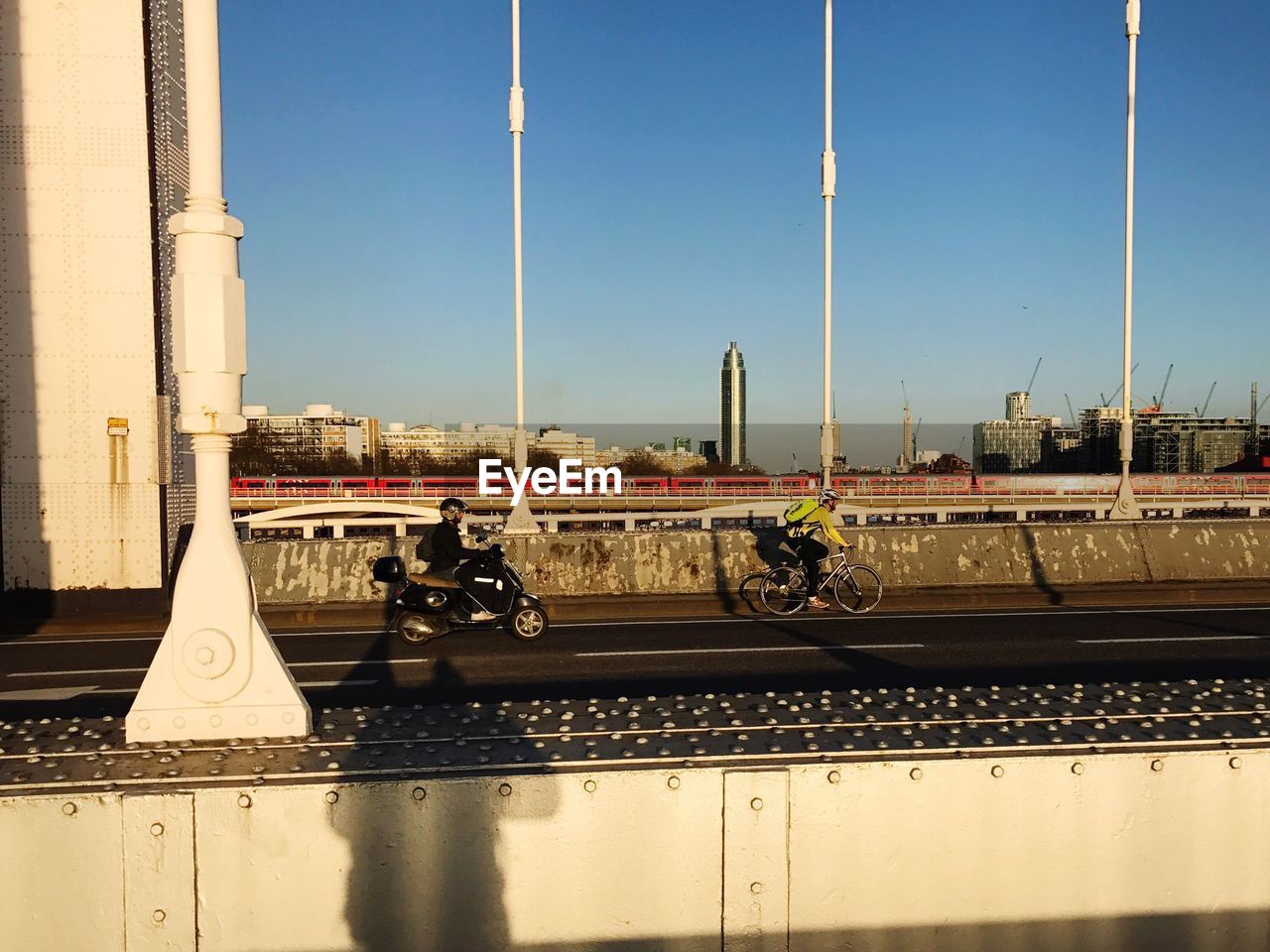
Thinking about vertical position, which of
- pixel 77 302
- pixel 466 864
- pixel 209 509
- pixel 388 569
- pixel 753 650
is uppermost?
pixel 77 302

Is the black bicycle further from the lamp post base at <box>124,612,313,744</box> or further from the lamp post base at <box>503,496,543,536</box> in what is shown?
the lamp post base at <box>124,612,313,744</box>

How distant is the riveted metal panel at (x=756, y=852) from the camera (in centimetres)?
339

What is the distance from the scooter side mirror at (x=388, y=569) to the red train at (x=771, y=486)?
4532 centimetres

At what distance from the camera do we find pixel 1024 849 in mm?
3467

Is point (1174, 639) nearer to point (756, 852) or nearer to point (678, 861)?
point (756, 852)

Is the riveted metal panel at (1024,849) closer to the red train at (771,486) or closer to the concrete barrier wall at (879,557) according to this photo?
the concrete barrier wall at (879,557)

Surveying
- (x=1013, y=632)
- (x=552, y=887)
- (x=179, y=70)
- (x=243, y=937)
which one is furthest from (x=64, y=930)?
(x=179, y=70)

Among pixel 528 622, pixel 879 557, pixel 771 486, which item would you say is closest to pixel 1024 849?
pixel 528 622

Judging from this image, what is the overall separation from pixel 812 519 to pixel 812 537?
333 millimetres

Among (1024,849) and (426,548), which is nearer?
(1024,849)

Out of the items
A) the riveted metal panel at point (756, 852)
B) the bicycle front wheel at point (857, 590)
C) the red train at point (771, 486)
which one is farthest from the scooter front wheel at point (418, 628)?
the red train at point (771, 486)

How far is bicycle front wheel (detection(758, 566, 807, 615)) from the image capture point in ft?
45.6

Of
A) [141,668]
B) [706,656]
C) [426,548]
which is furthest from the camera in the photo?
[426,548]

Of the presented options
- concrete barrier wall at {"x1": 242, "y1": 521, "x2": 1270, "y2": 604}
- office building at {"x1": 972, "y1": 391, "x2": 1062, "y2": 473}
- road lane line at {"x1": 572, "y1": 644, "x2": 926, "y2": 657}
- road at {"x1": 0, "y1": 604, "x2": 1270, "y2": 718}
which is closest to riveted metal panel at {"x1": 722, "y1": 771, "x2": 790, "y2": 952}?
road at {"x1": 0, "y1": 604, "x2": 1270, "y2": 718}
